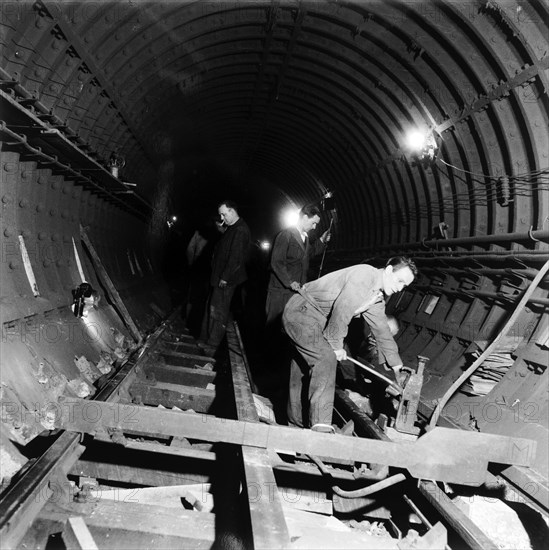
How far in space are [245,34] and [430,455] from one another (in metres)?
6.67

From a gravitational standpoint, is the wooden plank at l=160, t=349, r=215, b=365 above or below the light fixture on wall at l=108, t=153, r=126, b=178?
below

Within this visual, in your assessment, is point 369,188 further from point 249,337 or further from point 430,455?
point 430,455

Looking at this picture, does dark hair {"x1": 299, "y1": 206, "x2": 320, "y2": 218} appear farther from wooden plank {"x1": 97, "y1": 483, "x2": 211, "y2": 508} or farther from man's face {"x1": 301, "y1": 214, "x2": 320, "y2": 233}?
wooden plank {"x1": 97, "y1": 483, "x2": 211, "y2": 508}

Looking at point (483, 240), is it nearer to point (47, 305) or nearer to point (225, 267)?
point (225, 267)

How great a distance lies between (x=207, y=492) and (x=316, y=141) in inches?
359

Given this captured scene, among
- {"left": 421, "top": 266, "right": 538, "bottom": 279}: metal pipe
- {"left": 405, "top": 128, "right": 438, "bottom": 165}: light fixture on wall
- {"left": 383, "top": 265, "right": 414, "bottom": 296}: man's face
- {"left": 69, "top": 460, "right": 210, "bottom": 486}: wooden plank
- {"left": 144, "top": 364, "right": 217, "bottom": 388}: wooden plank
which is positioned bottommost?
{"left": 144, "top": 364, "right": 217, "bottom": 388}: wooden plank

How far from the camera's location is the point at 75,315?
5.61 metres

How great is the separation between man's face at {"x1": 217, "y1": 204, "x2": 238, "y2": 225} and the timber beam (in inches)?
155

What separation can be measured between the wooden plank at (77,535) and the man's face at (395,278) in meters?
2.66

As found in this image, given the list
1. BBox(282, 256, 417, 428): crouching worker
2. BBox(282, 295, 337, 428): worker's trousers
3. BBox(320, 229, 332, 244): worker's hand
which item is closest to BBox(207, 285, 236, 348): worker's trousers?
BBox(282, 295, 337, 428): worker's trousers

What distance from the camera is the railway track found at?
7.04ft

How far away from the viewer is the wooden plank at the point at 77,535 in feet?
6.58

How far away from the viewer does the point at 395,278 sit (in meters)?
3.69

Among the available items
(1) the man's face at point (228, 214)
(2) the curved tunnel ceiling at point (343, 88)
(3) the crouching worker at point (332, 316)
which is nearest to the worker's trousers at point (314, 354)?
(3) the crouching worker at point (332, 316)
